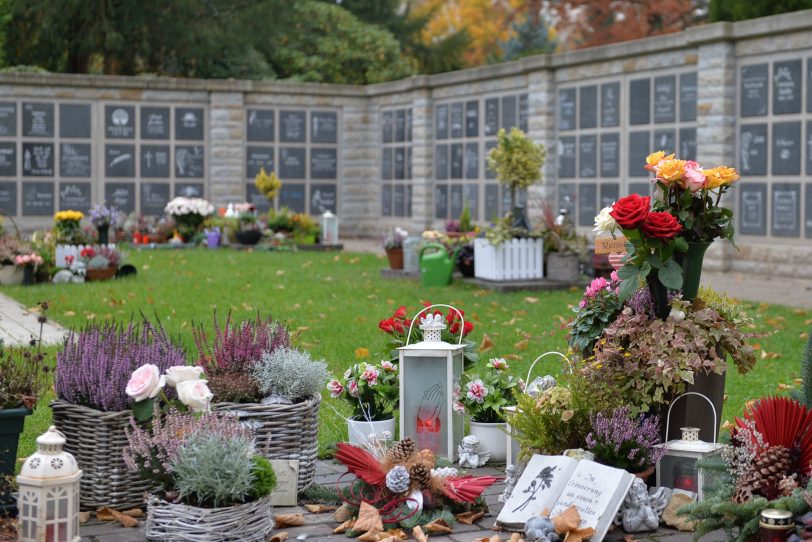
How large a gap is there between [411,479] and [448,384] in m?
0.85

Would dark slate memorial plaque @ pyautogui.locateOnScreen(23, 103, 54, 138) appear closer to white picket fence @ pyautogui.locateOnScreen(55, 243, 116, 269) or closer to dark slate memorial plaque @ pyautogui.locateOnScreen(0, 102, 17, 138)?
dark slate memorial plaque @ pyautogui.locateOnScreen(0, 102, 17, 138)

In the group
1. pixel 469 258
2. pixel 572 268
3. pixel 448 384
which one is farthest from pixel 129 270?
pixel 448 384

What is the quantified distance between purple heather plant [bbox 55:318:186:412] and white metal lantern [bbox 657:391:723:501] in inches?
74.8

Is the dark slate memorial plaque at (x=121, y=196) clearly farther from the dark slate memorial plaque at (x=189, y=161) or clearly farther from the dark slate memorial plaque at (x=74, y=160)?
the dark slate memorial plaque at (x=189, y=161)

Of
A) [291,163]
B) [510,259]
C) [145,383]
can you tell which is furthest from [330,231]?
[145,383]

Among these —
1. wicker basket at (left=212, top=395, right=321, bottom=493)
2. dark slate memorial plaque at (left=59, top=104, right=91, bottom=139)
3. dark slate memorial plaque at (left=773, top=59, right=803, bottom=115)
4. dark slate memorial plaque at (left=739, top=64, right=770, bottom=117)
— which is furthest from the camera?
dark slate memorial plaque at (left=59, top=104, right=91, bottom=139)

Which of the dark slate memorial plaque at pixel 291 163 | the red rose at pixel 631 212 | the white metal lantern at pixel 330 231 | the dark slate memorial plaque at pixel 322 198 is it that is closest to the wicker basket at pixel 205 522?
the red rose at pixel 631 212

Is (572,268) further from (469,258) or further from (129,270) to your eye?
(129,270)

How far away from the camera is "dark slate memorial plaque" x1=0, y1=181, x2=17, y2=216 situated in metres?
20.7

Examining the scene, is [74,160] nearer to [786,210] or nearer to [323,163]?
[323,163]

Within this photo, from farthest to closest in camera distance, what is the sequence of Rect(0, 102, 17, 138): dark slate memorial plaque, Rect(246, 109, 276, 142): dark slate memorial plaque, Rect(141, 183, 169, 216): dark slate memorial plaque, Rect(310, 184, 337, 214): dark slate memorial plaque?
Rect(310, 184, 337, 214): dark slate memorial plaque
Rect(246, 109, 276, 142): dark slate memorial plaque
Rect(141, 183, 169, 216): dark slate memorial plaque
Rect(0, 102, 17, 138): dark slate memorial plaque

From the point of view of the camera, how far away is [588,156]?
16.7 m

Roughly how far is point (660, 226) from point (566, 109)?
43.0 feet

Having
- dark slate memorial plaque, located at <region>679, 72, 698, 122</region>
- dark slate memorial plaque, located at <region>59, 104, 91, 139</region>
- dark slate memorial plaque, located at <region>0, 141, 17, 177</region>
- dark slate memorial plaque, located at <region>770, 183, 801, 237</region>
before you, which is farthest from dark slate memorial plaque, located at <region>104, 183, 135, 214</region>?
dark slate memorial plaque, located at <region>770, 183, 801, 237</region>
